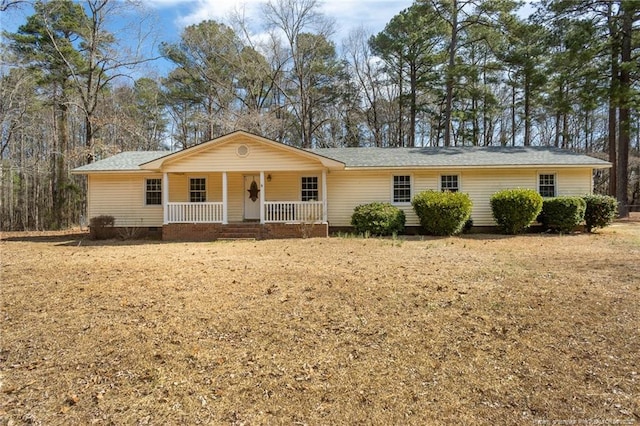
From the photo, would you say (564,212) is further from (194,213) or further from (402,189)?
(194,213)

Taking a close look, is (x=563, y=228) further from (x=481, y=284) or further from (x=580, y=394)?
(x=580, y=394)

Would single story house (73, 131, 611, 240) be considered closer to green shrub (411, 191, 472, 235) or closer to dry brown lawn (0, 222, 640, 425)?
green shrub (411, 191, 472, 235)

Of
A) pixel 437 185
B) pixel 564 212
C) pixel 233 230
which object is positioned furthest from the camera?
pixel 437 185

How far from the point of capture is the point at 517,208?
13023 mm

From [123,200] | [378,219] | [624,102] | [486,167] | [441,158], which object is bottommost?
[378,219]

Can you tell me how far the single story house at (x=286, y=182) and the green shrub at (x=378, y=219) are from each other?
1.23 meters

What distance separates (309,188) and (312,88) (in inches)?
627

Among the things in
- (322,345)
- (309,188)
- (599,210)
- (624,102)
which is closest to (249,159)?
(309,188)

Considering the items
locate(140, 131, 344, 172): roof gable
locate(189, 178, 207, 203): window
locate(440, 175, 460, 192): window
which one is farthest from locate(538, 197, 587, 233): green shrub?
locate(189, 178, 207, 203): window

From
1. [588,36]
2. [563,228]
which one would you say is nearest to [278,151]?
[563,228]

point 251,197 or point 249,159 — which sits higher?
point 249,159

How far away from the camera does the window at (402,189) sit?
15.2 m

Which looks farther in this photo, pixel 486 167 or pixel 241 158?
pixel 486 167

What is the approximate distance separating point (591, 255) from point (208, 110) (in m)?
26.2
